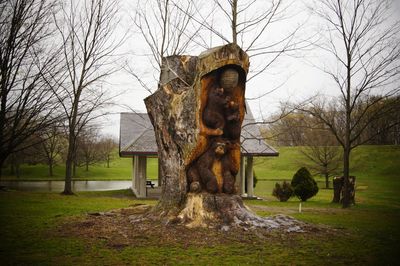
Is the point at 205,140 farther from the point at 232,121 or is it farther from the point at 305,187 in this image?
the point at 305,187

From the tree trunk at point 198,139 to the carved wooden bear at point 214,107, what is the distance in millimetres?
34

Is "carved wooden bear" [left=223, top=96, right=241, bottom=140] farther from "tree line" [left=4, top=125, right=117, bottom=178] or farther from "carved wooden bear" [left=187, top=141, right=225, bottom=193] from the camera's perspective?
"tree line" [left=4, top=125, right=117, bottom=178]

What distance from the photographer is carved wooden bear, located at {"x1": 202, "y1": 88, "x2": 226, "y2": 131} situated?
27.1ft

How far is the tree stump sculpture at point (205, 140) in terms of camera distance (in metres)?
8.04

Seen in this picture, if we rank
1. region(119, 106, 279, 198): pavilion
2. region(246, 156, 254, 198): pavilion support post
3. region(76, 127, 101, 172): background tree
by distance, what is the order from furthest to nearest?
1. region(76, 127, 101, 172): background tree
2. region(246, 156, 254, 198): pavilion support post
3. region(119, 106, 279, 198): pavilion

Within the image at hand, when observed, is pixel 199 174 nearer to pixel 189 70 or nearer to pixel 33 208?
pixel 189 70

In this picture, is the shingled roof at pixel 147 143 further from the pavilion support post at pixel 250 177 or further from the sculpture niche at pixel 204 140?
the sculpture niche at pixel 204 140

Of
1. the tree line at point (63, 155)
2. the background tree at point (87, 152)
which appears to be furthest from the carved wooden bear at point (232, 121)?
the background tree at point (87, 152)

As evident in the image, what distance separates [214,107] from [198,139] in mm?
860

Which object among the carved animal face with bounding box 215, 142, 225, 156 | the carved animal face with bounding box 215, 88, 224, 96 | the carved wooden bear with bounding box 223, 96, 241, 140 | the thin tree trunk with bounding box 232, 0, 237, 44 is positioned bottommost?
the carved animal face with bounding box 215, 142, 225, 156

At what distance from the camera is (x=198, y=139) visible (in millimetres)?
8086

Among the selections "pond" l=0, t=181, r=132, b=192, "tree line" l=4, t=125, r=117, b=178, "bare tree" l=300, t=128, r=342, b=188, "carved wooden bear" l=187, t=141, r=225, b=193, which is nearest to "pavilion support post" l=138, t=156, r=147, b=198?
"pond" l=0, t=181, r=132, b=192

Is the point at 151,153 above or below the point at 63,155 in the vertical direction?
below

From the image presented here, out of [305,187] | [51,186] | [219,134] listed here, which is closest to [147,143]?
[305,187]
